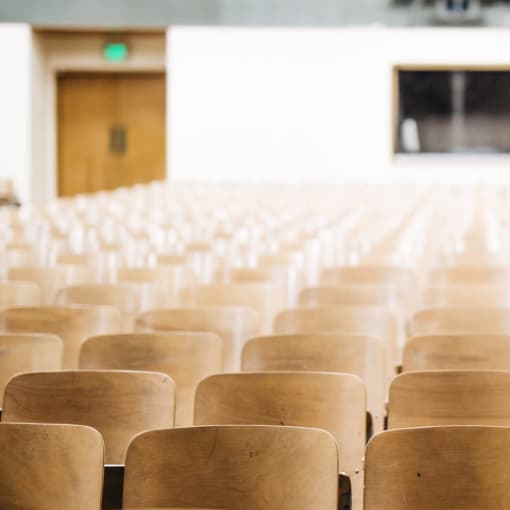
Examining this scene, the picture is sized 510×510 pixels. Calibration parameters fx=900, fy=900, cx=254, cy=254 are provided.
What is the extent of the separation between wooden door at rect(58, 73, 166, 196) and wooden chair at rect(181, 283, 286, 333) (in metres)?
13.1

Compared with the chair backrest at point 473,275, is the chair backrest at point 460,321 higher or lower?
lower

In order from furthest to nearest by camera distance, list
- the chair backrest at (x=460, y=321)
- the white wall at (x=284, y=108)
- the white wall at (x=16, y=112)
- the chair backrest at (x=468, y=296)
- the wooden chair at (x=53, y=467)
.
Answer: the white wall at (x=16, y=112) < the white wall at (x=284, y=108) < the chair backrest at (x=468, y=296) < the chair backrest at (x=460, y=321) < the wooden chair at (x=53, y=467)

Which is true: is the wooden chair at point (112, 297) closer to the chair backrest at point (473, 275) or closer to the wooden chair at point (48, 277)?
the wooden chair at point (48, 277)

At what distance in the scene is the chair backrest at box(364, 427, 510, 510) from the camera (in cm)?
171

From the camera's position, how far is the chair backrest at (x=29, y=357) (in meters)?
2.68

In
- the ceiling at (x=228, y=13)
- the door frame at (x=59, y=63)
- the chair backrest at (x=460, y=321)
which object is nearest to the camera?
the chair backrest at (x=460, y=321)

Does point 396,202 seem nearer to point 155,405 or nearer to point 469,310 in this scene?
point 469,310

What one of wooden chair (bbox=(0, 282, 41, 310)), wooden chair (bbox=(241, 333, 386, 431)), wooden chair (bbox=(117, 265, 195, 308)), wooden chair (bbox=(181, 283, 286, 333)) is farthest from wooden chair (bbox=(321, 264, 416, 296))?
wooden chair (bbox=(241, 333, 386, 431))

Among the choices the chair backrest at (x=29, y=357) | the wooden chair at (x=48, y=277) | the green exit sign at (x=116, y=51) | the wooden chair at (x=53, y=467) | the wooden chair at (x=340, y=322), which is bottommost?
the wooden chair at (x=53, y=467)

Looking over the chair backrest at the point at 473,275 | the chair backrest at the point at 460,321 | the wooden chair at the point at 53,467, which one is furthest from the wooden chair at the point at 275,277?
the wooden chair at the point at 53,467

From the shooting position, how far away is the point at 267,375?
221 cm

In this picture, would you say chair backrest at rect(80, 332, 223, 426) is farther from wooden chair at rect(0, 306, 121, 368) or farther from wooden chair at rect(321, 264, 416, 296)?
wooden chair at rect(321, 264, 416, 296)

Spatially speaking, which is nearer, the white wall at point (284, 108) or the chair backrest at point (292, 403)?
the chair backrest at point (292, 403)

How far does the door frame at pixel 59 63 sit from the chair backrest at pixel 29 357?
12.8m
